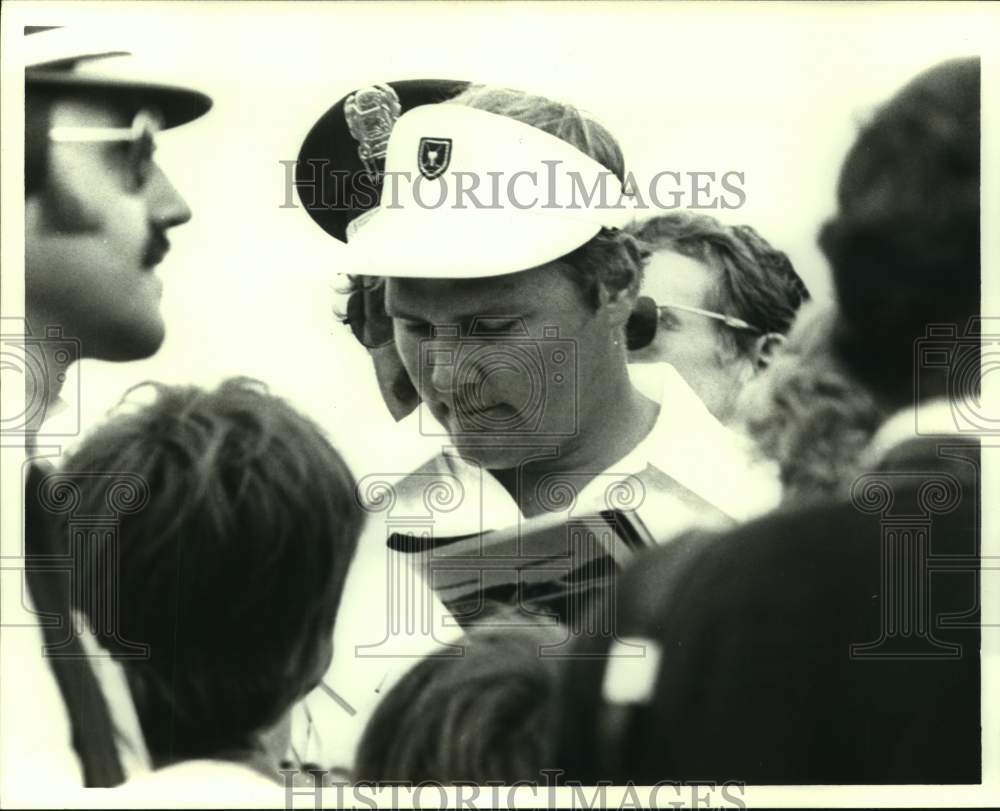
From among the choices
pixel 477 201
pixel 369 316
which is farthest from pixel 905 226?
pixel 369 316

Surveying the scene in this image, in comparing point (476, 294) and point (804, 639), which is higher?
point (476, 294)

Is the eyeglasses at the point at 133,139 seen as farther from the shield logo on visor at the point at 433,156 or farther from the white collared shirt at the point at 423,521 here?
the white collared shirt at the point at 423,521

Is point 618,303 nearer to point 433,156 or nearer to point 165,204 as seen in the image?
point 433,156

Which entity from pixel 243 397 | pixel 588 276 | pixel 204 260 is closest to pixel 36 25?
pixel 204 260

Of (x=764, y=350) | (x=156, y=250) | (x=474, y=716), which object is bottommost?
(x=474, y=716)

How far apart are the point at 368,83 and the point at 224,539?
1.11m

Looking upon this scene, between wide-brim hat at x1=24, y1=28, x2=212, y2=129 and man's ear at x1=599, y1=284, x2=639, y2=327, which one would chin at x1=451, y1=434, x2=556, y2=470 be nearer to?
man's ear at x1=599, y1=284, x2=639, y2=327

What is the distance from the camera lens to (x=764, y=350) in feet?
8.14


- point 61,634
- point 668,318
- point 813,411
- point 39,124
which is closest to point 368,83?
point 39,124

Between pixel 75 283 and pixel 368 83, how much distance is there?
832mm

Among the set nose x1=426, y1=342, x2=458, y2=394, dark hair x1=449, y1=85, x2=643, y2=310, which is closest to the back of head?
dark hair x1=449, y1=85, x2=643, y2=310

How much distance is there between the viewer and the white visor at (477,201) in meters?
2.44

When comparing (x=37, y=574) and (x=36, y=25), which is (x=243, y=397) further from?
(x=36, y=25)

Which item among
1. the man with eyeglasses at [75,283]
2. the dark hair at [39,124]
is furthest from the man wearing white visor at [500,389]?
the dark hair at [39,124]
